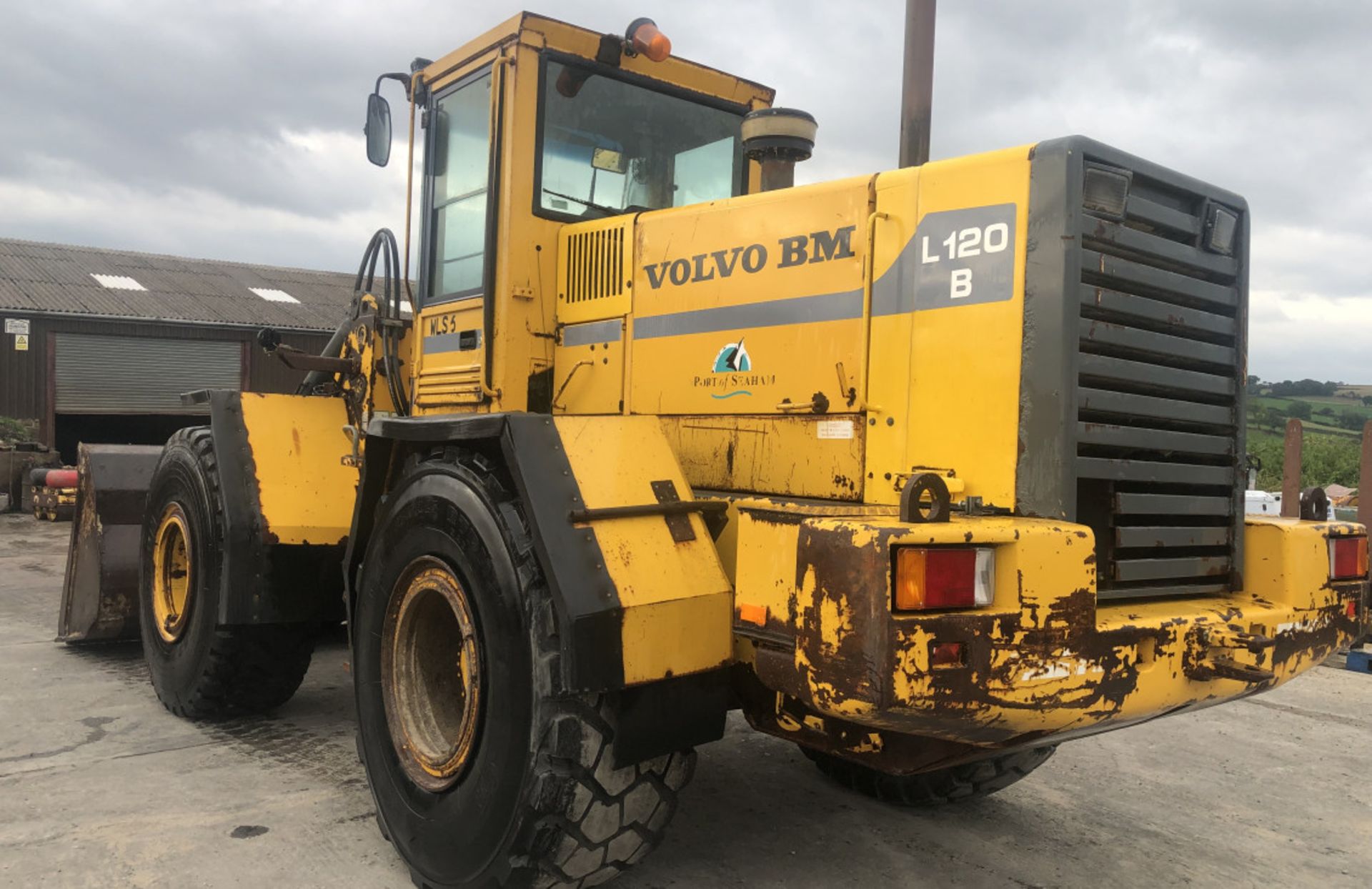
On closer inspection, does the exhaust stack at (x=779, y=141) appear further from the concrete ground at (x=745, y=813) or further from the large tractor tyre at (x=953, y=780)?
the concrete ground at (x=745, y=813)

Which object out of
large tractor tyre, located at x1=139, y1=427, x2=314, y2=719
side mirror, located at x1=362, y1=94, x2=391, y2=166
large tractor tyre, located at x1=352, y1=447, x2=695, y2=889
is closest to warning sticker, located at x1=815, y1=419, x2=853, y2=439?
large tractor tyre, located at x1=352, y1=447, x2=695, y2=889

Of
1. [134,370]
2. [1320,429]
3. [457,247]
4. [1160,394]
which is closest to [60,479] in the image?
[134,370]

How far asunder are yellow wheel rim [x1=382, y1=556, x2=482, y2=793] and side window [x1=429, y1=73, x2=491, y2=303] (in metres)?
1.39

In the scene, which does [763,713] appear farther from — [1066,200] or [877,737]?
[1066,200]

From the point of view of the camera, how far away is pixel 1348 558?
3.46 meters

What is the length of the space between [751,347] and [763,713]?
1.21 meters

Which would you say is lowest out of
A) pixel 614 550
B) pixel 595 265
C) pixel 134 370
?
pixel 614 550

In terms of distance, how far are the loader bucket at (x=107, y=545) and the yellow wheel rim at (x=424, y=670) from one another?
3.30 meters

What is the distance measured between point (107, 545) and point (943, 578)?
17.7 ft

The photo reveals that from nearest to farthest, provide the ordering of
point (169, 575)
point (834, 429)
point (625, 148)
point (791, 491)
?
point (834, 429) < point (791, 491) < point (625, 148) < point (169, 575)

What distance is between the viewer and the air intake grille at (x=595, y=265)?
3.97 metres

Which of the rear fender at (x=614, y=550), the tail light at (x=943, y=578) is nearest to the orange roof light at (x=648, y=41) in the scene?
the rear fender at (x=614, y=550)

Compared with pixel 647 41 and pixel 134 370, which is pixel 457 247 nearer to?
pixel 647 41

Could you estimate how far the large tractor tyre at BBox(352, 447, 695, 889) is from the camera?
280cm
